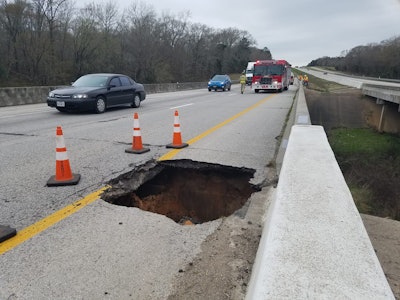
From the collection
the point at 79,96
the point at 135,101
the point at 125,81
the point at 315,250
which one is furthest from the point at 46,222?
the point at 135,101

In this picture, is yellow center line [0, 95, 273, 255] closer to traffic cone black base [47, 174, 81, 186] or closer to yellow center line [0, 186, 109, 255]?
yellow center line [0, 186, 109, 255]

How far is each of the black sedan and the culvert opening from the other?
788 cm

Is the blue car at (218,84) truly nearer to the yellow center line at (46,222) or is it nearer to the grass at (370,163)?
the grass at (370,163)

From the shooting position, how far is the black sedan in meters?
12.7

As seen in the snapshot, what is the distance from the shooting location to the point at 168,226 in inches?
145

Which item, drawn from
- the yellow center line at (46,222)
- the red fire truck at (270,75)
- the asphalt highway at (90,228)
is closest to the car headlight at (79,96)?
the asphalt highway at (90,228)

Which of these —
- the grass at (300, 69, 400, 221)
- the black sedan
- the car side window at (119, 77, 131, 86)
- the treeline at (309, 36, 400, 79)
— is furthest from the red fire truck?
the treeline at (309, 36, 400, 79)

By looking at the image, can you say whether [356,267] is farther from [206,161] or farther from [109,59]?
[109,59]

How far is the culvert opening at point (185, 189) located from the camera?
4952 millimetres

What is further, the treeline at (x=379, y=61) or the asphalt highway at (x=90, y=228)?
the treeline at (x=379, y=61)

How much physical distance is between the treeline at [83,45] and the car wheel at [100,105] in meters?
22.6

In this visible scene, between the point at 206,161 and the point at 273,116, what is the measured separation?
8082 mm

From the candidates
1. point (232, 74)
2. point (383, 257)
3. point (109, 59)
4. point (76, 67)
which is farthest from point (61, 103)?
point (232, 74)

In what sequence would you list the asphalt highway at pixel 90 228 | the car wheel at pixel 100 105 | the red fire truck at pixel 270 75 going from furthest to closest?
the red fire truck at pixel 270 75 < the car wheel at pixel 100 105 < the asphalt highway at pixel 90 228
